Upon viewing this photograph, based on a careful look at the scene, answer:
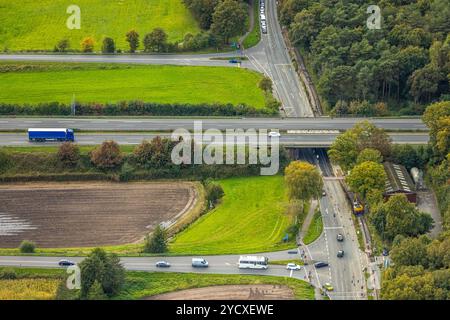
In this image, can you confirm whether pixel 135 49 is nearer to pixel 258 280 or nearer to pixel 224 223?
pixel 224 223

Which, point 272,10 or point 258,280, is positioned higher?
point 272,10

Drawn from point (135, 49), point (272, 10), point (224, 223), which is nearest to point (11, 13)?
point (135, 49)

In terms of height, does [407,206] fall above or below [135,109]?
below

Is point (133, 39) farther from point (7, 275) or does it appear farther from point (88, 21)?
point (7, 275)

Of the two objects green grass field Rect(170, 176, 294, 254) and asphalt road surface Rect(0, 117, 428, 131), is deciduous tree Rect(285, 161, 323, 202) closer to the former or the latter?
green grass field Rect(170, 176, 294, 254)

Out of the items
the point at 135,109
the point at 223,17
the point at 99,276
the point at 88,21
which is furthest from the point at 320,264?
the point at 88,21
